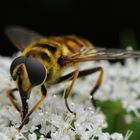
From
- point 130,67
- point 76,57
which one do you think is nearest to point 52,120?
point 76,57

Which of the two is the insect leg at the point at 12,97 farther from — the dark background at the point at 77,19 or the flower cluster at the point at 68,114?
the dark background at the point at 77,19

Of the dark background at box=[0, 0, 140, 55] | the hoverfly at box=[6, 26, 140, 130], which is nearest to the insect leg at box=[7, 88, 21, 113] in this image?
the hoverfly at box=[6, 26, 140, 130]

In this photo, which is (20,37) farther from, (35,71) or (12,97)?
(35,71)

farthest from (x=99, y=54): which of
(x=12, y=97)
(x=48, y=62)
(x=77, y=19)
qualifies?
(x=77, y=19)

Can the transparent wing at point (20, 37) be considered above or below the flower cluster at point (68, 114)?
above

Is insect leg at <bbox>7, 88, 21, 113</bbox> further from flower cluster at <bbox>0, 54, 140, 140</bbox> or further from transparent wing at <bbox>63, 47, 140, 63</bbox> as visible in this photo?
transparent wing at <bbox>63, 47, 140, 63</bbox>

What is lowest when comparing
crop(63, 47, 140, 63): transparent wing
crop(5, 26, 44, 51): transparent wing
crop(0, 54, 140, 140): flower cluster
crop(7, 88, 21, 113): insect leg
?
crop(0, 54, 140, 140): flower cluster

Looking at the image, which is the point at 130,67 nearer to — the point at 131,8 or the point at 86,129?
the point at 86,129

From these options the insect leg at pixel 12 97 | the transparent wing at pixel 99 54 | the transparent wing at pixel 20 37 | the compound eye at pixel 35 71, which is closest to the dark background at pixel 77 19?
the transparent wing at pixel 20 37
